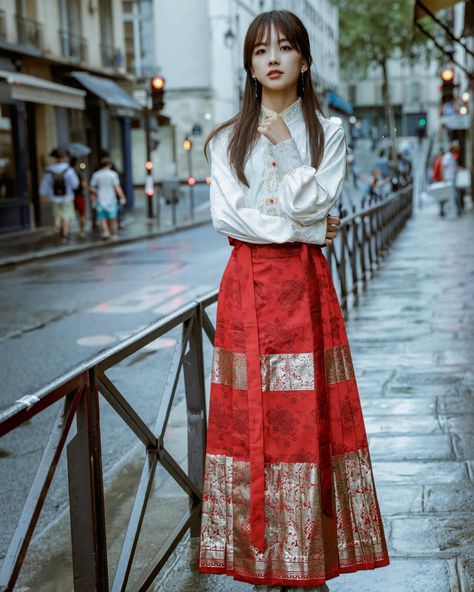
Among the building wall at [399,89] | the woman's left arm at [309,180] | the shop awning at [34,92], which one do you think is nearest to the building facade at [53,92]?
the shop awning at [34,92]

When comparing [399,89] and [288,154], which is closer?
[288,154]

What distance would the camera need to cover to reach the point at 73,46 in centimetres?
2953

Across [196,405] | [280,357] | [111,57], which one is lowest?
[196,405]

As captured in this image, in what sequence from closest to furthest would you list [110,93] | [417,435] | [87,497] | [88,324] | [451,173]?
[87,497]
[417,435]
[88,324]
[451,173]
[110,93]

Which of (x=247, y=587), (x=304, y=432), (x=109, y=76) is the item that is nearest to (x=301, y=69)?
(x=304, y=432)

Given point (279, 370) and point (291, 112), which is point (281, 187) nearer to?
point (291, 112)

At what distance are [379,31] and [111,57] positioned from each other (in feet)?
150

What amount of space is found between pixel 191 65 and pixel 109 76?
43.0 ft

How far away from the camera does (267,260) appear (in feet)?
10.3

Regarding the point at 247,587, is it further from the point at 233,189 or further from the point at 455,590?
the point at 233,189

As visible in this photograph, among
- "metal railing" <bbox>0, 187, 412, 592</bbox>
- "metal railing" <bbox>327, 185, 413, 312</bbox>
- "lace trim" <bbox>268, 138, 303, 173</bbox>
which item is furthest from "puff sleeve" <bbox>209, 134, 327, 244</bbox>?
"metal railing" <bbox>327, 185, 413, 312</bbox>

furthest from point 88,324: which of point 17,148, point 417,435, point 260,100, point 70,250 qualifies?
point 17,148

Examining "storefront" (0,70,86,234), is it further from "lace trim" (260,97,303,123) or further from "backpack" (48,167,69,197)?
"lace trim" (260,97,303,123)

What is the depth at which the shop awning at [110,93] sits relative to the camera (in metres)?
29.4
